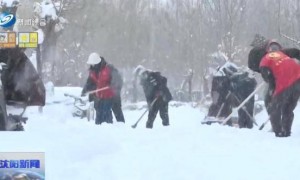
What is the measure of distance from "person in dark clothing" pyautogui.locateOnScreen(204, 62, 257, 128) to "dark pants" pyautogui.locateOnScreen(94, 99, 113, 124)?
2054 millimetres

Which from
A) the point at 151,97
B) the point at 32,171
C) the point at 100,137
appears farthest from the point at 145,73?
the point at 32,171

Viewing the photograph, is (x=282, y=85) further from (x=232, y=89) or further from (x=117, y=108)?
(x=117, y=108)

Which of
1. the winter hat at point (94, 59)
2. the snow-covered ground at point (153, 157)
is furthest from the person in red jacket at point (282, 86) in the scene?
the winter hat at point (94, 59)

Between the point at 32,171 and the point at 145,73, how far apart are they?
8.05 metres

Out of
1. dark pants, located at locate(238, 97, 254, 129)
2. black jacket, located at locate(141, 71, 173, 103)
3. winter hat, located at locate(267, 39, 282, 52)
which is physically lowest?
dark pants, located at locate(238, 97, 254, 129)

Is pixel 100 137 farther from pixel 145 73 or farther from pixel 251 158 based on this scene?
pixel 145 73

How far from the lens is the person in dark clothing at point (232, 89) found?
36.0 ft

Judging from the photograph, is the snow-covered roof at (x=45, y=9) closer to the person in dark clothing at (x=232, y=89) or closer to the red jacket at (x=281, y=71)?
the red jacket at (x=281, y=71)

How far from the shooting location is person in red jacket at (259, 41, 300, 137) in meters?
7.36

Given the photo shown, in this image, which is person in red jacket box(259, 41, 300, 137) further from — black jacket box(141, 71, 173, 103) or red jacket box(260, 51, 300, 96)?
black jacket box(141, 71, 173, 103)

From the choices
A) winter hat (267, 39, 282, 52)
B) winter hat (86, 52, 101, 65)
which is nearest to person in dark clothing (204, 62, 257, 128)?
winter hat (86, 52, 101, 65)

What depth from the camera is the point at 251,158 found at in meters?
5.02

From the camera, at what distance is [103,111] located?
1077 centimetres

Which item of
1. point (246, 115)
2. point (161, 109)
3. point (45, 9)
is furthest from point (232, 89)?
point (45, 9)
